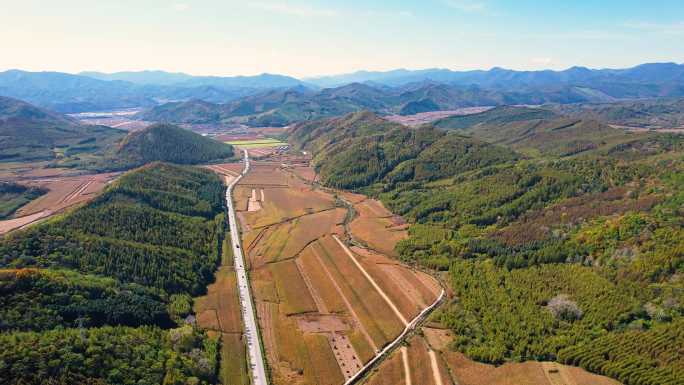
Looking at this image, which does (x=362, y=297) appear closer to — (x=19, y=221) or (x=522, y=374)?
(x=522, y=374)

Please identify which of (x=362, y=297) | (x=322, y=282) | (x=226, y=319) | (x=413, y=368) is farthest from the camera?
(x=322, y=282)

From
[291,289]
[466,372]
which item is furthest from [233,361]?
[466,372]

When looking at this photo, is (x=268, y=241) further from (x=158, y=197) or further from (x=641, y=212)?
(x=641, y=212)

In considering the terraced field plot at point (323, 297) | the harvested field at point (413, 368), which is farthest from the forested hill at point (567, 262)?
the terraced field plot at point (323, 297)

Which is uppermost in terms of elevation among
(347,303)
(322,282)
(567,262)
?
(567,262)

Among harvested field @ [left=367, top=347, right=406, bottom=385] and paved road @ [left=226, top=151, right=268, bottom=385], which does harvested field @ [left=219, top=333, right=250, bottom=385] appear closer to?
paved road @ [left=226, top=151, right=268, bottom=385]

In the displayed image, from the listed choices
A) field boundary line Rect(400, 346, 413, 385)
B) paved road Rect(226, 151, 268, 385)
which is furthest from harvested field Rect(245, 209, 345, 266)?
field boundary line Rect(400, 346, 413, 385)
